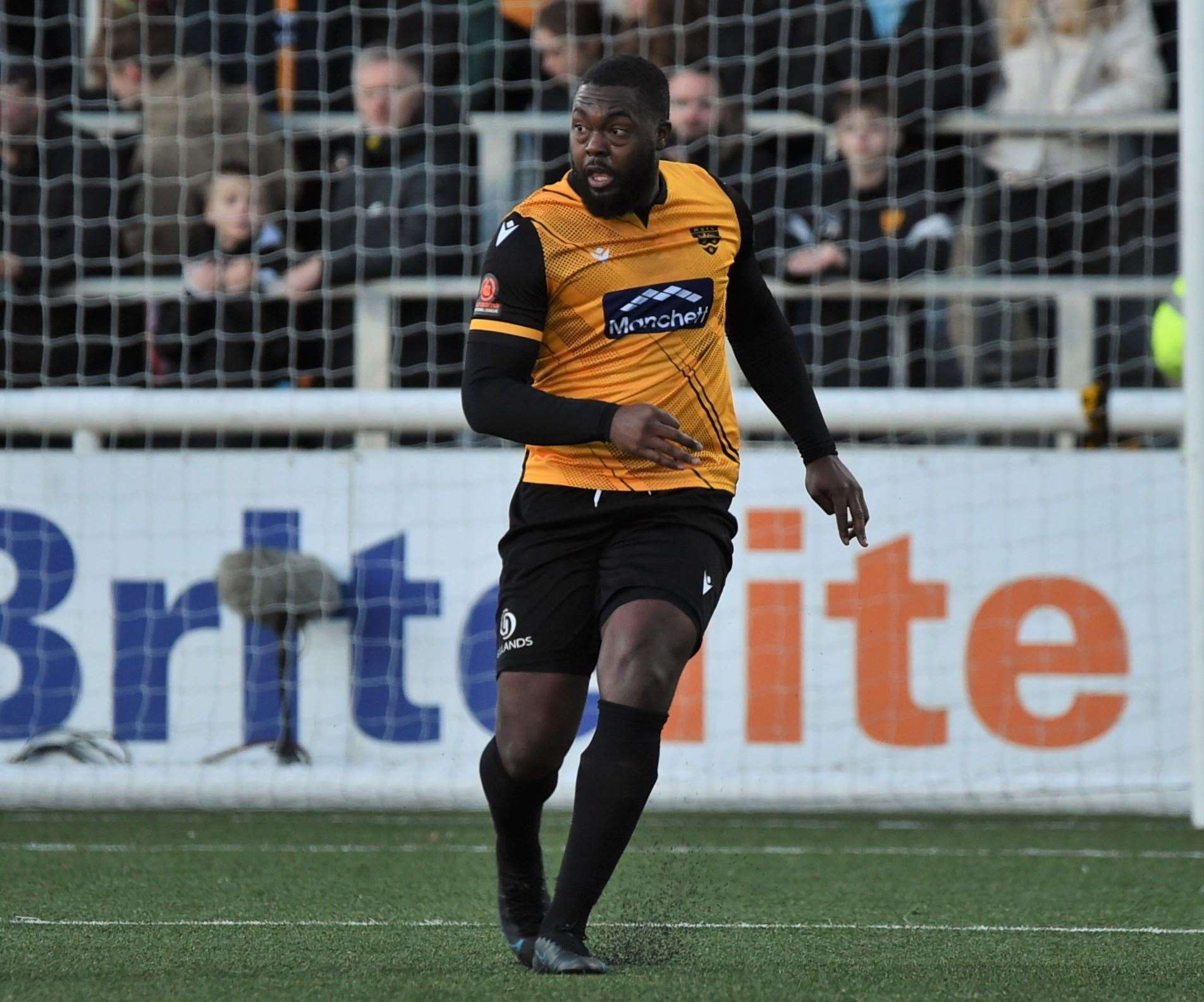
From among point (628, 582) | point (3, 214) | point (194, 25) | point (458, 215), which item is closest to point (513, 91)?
point (458, 215)

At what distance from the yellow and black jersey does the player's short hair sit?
0.19m

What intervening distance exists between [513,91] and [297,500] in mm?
2211

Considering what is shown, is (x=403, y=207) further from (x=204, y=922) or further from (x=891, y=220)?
(x=204, y=922)

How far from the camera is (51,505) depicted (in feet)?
24.3

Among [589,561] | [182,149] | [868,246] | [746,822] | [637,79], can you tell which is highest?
[182,149]

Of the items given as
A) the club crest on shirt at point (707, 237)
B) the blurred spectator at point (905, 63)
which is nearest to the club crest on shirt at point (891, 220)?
the blurred spectator at point (905, 63)

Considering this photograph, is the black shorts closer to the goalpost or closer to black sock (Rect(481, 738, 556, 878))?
black sock (Rect(481, 738, 556, 878))

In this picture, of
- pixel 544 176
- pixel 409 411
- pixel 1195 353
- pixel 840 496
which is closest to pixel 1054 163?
pixel 1195 353

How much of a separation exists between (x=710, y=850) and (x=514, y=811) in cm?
238

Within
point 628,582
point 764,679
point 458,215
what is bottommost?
point 764,679

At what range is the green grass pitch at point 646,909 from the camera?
11.4 feet

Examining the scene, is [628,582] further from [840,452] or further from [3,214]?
[3,214]

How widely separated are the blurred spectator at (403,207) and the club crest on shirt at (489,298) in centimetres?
448

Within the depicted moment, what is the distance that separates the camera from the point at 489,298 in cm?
368
